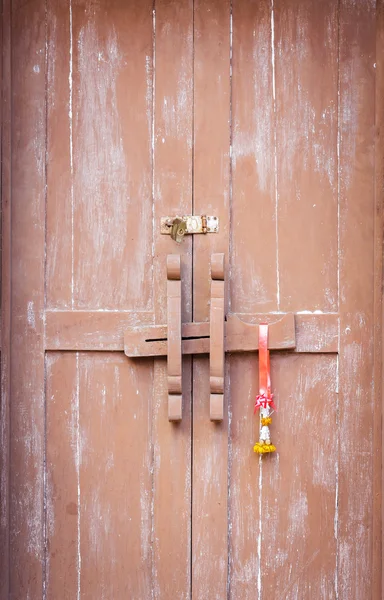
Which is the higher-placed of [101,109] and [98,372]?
[101,109]

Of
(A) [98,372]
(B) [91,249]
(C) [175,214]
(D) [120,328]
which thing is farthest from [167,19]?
(A) [98,372]

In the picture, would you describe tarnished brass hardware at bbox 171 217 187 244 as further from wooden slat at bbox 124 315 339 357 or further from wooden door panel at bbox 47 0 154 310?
wooden slat at bbox 124 315 339 357

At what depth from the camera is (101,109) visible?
164 centimetres

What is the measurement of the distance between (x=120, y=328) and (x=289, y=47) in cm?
81

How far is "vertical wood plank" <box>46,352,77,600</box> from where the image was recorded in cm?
164

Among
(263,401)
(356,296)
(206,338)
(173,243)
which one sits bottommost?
(263,401)

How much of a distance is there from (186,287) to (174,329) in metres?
0.13

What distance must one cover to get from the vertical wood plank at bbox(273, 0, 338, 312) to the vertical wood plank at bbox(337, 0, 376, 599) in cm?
3

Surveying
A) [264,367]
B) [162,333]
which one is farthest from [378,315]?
[162,333]

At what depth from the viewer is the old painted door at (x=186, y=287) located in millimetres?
1613

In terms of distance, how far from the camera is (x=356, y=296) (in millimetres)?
1611

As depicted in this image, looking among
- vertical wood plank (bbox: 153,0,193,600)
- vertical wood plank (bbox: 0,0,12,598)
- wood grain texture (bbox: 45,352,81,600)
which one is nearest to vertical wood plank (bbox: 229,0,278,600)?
vertical wood plank (bbox: 153,0,193,600)

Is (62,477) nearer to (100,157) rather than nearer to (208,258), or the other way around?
(208,258)

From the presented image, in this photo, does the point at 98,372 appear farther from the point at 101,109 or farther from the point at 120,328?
the point at 101,109
